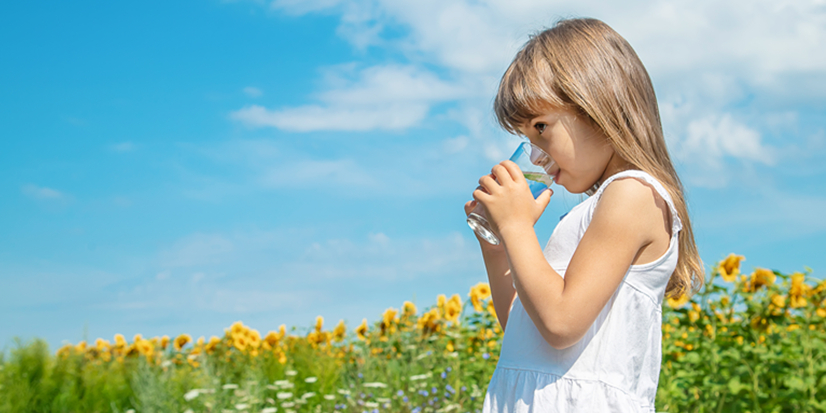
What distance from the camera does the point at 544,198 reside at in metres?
1.48

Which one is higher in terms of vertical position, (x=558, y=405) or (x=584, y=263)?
(x=584, y=263)

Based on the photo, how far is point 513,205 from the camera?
1.36 meters

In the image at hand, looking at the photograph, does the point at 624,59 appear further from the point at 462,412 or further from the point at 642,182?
the point at 462,412

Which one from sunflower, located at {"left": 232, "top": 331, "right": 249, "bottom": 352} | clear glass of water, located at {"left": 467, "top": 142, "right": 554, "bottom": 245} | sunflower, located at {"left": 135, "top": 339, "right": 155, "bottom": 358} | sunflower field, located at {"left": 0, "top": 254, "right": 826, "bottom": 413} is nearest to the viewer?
clear glass of water, located at {"left": 467, "top": 142, "right": 554, "bottom": 245}

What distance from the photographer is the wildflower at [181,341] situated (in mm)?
5672

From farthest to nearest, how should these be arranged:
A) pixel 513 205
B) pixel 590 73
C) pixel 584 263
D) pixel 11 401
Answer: pixel 11 401 < pixel 590 73 < pixel 513 205 < pixel 584 263

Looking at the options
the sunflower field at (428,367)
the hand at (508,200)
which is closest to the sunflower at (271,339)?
the sunflower field at (428,367)

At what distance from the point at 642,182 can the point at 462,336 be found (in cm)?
330

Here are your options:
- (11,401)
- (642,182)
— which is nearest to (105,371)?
(11,401)

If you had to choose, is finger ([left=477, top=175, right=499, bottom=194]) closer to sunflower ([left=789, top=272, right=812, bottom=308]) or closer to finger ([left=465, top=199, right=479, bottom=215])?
finger ([left=465, top=199, right=479, bottom=215])

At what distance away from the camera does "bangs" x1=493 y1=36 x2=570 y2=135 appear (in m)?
1.44

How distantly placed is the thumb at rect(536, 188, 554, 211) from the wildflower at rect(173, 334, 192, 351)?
4982mm

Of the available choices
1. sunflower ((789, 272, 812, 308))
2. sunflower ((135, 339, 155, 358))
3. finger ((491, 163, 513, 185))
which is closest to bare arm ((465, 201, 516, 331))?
finger ((491, 163, 513, 185))

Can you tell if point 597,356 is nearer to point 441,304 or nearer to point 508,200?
point 508,200
